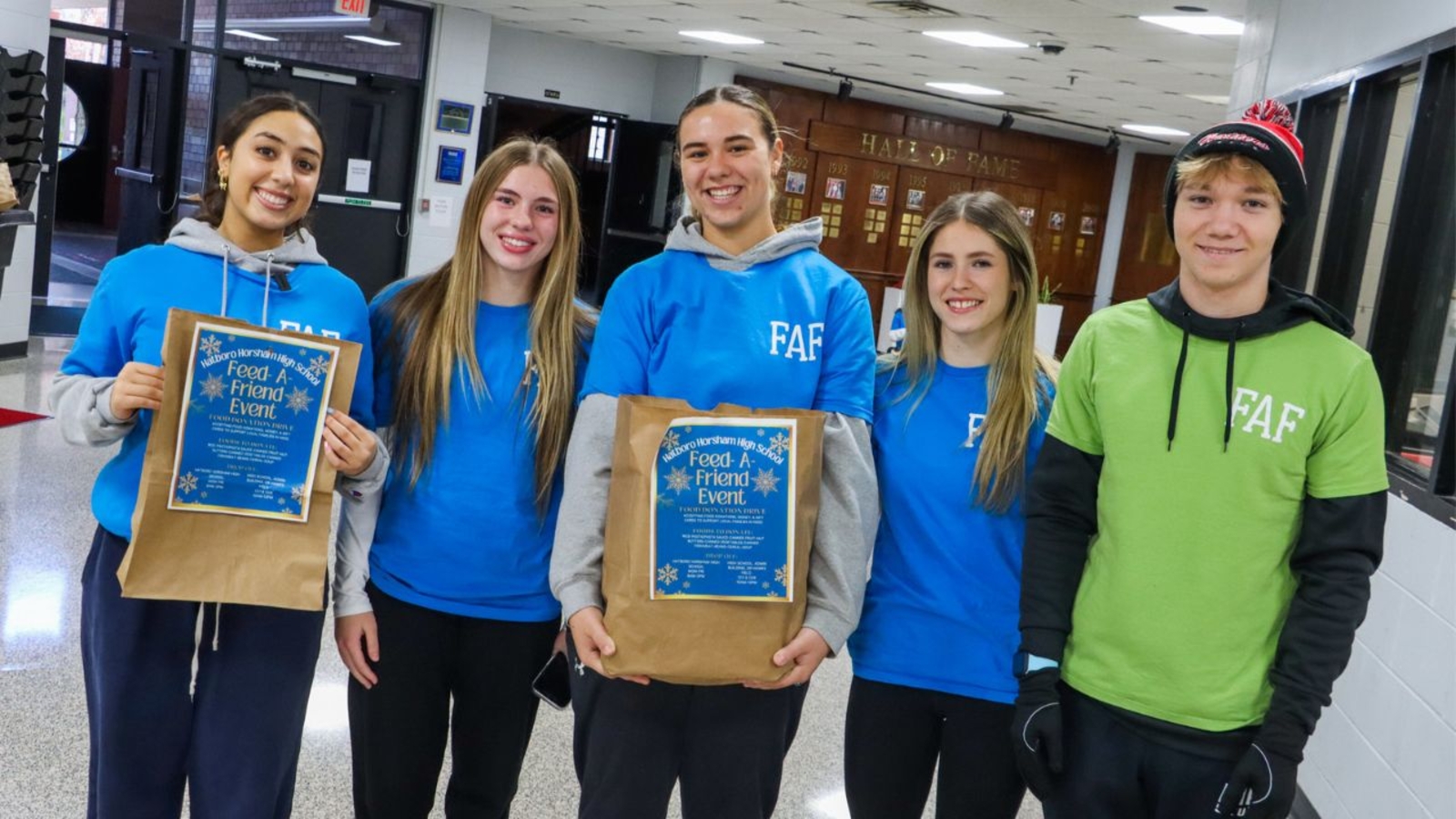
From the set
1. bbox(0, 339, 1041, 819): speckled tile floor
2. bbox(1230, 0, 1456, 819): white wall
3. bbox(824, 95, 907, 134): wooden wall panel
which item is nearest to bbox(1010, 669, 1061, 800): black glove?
bbox(1230, 0, 1456, 819): white wall

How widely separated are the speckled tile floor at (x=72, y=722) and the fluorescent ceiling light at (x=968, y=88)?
8894 millimetres

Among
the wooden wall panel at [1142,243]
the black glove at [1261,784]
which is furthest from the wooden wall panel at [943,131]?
the black glove at [1261,784]

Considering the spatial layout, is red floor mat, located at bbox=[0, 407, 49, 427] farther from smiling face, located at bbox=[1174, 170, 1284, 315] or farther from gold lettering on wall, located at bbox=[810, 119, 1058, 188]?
gold lettering on wall, located at bbox=[810, 119, 1058, 188]

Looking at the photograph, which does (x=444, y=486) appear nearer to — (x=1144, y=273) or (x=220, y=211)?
(x=220, y=211)

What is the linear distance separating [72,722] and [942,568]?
230 centimetres

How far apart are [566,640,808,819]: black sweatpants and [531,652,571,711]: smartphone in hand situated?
0.14 meters

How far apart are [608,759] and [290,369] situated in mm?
701

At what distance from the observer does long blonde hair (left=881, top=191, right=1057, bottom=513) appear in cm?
184

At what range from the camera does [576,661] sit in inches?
69.8

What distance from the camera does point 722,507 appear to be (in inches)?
64.1

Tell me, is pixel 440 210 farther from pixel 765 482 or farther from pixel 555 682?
pixel 765 482

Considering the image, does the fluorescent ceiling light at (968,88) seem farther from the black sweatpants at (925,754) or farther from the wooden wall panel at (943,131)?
the black sweatpants at (925,754)

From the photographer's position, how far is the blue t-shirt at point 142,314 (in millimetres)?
1763

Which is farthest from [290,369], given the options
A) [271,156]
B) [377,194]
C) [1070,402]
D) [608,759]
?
[377,194]
